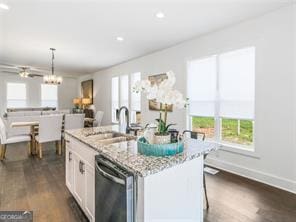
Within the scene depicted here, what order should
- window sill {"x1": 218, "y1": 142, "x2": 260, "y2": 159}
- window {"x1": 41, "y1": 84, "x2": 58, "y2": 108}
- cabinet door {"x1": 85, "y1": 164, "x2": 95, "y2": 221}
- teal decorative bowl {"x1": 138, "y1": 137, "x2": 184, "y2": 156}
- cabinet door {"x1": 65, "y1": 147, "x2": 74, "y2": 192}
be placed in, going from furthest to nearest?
1. window {"x1": 41, "y1": 84, "x2": 58, "y2": 108}
2. window sill {"x1": 218, "y1": 142, "x2": 260, "y2": 159}
3. cabinet door {"x1": 65, "y1": 147, "x2": 74, "y2": 192}
4. cabinet door {"x1": 85, "y1": 164, "x2": 95, "y2": 221}
5. teal decorative bowl {"x1": 138, "y1": 137, "x2": 184, "y2": 156}

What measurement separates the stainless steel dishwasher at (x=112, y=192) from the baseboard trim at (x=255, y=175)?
103 inches

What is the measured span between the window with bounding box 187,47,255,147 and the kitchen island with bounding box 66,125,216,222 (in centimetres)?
198

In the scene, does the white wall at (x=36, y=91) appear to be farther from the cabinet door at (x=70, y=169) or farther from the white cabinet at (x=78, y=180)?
the white cabinet at (x=78, y=180)

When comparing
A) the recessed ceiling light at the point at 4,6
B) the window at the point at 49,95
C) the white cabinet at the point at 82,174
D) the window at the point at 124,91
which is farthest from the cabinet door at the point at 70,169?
the window at the point at 49,95

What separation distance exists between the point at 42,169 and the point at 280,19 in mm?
4840

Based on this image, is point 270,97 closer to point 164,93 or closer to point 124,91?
point 164,93

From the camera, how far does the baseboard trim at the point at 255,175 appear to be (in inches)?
107

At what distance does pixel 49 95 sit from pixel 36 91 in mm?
629

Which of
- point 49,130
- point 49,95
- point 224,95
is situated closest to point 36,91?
point 49,95

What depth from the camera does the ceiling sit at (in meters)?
2.71

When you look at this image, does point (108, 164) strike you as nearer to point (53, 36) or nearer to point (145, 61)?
point (53, 36)

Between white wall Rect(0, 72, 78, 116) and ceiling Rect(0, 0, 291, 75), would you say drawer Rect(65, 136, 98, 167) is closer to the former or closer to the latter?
ceiling Rect(0, 0, 291, 75)

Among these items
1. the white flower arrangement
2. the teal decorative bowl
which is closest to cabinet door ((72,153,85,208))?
the teal decorative bowl

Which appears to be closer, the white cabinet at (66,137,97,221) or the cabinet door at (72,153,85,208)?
the white cabinet at (66,137,97,221)
